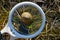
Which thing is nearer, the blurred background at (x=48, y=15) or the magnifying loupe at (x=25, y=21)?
the magnifying loupe at (x=25, y=21)

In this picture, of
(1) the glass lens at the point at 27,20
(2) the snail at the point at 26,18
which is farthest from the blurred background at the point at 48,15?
(2) the snail at the point at 26,18

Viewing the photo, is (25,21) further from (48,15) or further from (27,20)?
(48,15)

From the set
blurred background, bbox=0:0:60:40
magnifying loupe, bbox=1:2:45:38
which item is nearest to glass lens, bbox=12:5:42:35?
magnifying loupe, bbox=1:2:45:38

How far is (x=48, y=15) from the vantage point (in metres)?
2.19

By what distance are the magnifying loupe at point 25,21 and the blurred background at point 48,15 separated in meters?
0.42

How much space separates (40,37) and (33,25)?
0.45 metres

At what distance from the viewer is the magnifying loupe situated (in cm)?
157

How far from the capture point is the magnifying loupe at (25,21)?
5.16ft

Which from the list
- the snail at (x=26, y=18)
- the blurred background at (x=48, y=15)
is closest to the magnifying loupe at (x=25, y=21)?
the snail at (x=26, y=18)

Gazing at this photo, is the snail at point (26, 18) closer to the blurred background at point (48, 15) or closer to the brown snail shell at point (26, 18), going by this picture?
the brown snail shell at point (26, 18)

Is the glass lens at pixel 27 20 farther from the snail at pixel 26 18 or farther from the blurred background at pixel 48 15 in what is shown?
the blurred background at pixel 48 15

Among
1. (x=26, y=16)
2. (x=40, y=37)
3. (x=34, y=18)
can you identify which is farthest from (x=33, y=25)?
(x=40, y=37)

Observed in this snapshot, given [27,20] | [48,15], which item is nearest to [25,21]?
[27,20]

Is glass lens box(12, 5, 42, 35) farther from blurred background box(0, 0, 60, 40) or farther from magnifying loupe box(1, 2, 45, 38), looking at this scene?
blurred background box(0, 0, 60, 40)
